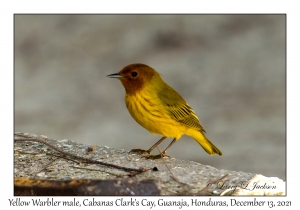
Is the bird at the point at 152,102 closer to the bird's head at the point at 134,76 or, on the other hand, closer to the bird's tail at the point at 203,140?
the bird's head at the point at 134,76

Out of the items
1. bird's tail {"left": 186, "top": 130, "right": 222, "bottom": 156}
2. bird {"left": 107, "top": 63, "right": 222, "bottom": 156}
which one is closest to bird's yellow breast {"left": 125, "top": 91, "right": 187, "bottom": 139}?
bird {"left": 107, "top": 63, "right": 222, "bottom": 156}

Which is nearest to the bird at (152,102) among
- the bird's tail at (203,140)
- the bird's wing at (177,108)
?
the bird's wing at (177,108)

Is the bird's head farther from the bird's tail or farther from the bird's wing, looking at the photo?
the bird's tail

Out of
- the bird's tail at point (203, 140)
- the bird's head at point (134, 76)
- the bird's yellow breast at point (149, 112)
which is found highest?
the bird's head at point (134, 76)

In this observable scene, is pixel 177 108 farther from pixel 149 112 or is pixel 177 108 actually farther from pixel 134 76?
pixel 134 76

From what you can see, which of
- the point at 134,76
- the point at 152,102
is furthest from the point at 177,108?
the point at 134,76

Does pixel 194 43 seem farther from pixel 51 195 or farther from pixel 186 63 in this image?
pixel 51 195

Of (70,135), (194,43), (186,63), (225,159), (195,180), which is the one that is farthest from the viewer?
(194,43)

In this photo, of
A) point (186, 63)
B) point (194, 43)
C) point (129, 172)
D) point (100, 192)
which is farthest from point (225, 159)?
point (100, 192)
